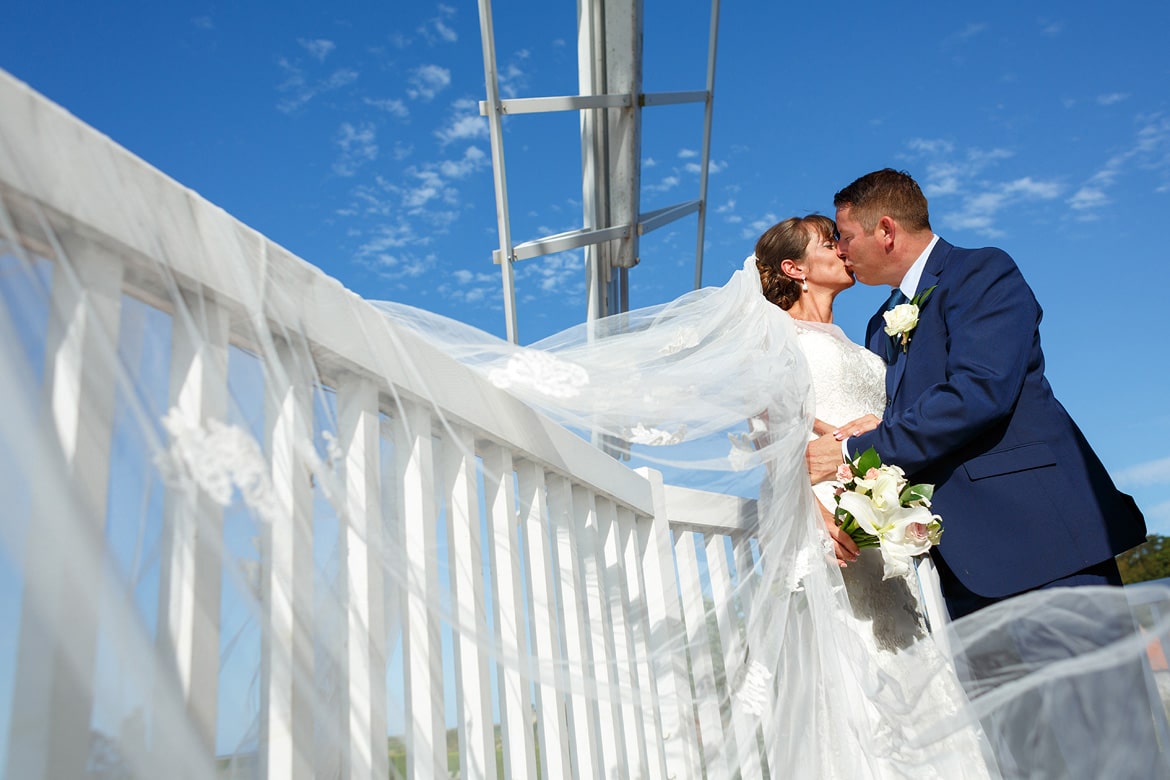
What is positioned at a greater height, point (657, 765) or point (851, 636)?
point (851, 636)

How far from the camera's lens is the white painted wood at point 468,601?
50.0 inches

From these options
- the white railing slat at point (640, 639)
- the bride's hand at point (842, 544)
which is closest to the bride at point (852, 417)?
the bride's hand at point (842, 544)

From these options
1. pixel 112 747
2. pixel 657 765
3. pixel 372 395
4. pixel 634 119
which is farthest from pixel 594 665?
pixel 634 119

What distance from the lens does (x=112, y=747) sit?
72cm

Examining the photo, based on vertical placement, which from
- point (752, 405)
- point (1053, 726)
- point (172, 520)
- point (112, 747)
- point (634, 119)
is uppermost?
point (634, 119)

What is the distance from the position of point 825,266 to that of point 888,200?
1.05ft

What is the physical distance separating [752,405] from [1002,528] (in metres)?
0.65

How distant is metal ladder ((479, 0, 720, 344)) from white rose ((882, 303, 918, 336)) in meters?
2.57

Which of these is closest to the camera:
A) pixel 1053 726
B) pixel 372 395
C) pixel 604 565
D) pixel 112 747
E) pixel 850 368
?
pixel 112 747

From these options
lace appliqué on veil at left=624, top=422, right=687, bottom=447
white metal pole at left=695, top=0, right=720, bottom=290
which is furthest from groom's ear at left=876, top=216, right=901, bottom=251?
white metal pole at left=695, top=0, right=720, bottom=290

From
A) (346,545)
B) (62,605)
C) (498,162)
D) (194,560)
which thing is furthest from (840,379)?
(498,162)

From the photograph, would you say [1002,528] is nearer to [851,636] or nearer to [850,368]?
[851,636]

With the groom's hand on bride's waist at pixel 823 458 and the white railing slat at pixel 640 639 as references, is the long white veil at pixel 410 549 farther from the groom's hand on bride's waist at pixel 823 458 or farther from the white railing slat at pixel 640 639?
the groom's hand on bride's waist at pixel 823 458

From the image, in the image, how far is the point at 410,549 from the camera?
122 centimetres
